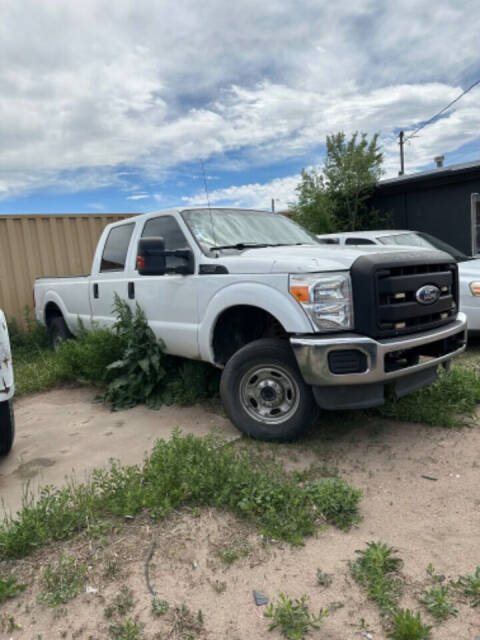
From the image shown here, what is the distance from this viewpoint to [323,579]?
2297 mm

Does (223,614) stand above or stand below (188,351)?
below

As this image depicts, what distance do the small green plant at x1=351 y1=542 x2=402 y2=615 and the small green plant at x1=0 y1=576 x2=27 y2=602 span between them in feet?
5.27

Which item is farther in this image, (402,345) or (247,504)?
(402,345)

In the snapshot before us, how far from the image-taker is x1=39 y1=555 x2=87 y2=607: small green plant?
223 cm

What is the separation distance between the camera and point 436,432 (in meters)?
3.97

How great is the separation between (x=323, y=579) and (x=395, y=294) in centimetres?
200

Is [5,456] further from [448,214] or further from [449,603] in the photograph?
[448,214]

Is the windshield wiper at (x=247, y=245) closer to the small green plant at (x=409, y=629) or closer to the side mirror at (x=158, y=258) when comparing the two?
the side mirror at (x=158, y=258)

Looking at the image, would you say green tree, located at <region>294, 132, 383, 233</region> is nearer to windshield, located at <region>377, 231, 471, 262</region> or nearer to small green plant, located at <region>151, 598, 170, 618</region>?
windshield, located at <region>377, 231, 471, 262</region>

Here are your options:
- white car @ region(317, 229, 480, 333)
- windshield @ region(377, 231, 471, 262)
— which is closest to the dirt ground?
white car @ region(317, 229, 480, 333)

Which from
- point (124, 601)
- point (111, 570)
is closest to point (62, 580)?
point (111, 570)

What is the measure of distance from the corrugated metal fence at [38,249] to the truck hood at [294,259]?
20.7 ft

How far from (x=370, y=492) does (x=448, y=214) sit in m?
9.98

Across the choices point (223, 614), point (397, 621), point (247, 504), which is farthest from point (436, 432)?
point (223, 614)
